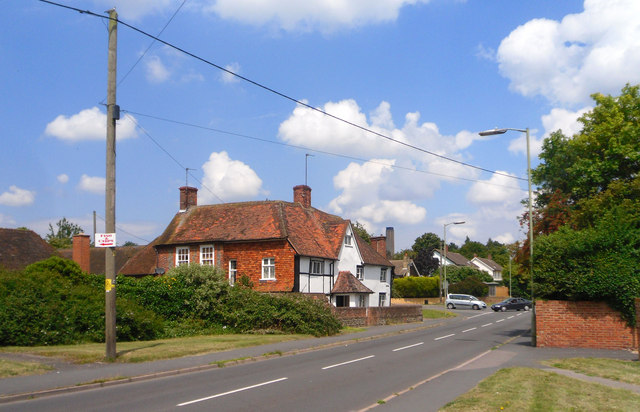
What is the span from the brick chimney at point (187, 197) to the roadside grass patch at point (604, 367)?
102 feet

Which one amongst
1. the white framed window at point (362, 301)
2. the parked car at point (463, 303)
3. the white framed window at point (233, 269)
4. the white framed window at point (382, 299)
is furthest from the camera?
the parked car at point (463, 303)

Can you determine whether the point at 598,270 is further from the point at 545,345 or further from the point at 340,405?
the point at 340,405

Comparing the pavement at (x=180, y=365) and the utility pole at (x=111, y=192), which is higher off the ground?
the utility pole at (x=111, y=192)

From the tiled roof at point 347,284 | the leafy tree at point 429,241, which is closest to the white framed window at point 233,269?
the tiled roof at point 347,284

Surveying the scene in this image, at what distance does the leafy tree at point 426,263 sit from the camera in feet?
297

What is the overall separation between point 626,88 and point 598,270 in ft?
42.1

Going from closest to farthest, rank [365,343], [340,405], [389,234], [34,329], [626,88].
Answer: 1. [340,405]
2. [34,329]
3. [365,343]
4. [626,88]
5. [389,234]

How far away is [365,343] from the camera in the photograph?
2414 cm

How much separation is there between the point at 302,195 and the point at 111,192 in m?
26.6

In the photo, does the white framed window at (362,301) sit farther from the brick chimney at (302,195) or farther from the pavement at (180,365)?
the pavement at (180,365)

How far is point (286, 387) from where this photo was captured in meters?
12.1

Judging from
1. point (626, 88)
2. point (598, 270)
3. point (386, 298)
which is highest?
point (626, 88)

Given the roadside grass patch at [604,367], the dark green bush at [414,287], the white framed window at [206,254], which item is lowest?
the dark green bush at [414,287]

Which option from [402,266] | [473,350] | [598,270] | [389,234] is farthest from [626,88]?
[402,266]
